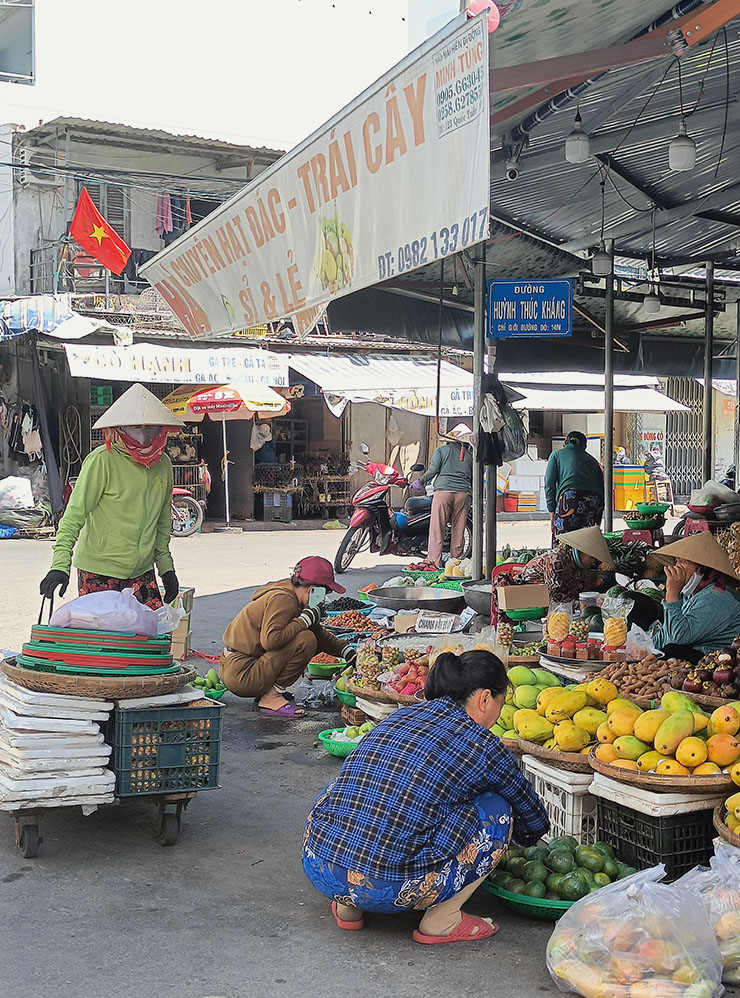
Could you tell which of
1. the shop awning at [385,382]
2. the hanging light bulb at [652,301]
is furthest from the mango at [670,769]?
the shop awning at [385,382]

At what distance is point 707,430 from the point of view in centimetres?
1282

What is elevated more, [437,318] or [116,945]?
[437,318]

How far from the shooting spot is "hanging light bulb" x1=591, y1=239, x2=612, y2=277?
992 cm

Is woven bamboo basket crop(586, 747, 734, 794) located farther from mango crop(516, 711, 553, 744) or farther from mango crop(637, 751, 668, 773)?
mango crop(516, 711, 553, 744)

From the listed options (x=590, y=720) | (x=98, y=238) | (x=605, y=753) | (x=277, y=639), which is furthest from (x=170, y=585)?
(x=98, y=238)

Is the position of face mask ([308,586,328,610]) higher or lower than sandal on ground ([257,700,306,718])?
higher

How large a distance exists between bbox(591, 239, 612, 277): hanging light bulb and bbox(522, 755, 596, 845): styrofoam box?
6.42 m

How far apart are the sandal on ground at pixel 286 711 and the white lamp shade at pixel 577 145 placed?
12.3ft

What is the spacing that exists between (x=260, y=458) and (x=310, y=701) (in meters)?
15.0

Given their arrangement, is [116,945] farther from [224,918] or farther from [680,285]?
[680,285]

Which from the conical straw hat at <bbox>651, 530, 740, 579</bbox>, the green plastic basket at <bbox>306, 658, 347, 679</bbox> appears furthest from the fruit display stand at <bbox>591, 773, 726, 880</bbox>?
the green plastic basket at <bbox>306, 658, 347, 679</bbox>

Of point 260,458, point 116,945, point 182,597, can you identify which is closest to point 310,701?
point 182,597

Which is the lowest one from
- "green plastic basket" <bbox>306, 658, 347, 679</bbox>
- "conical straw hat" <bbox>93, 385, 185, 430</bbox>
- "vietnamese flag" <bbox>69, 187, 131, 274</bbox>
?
"green plastic basket" <bbox>306, 658, 347, 679</bbox>

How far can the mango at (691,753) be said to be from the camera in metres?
3.99
